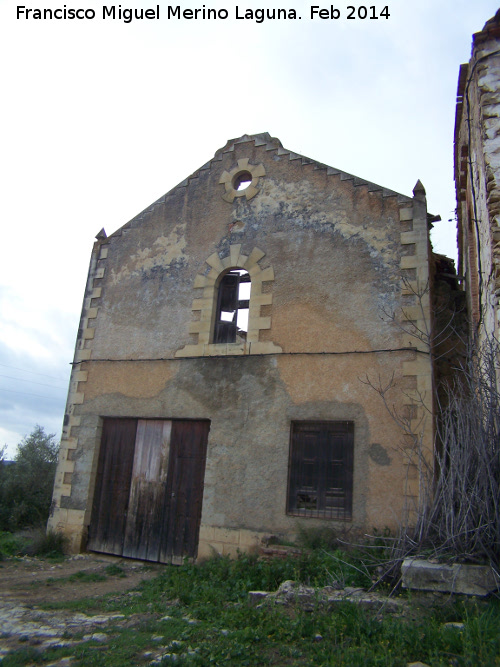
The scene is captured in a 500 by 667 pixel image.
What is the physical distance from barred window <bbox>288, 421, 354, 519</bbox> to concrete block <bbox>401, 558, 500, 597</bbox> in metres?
2.89

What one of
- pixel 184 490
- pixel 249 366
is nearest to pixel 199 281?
pixel 249 366

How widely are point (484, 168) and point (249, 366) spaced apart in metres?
4.51

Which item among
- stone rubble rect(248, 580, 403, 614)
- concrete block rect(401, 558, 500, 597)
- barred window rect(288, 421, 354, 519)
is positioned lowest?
stone rubble rect(248, 580, 403, 614)

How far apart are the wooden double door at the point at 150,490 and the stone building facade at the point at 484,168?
4.86m

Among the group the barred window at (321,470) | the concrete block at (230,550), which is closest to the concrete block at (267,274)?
the barred window at (321,470)

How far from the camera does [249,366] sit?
8734 mm

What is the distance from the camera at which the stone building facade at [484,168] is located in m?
5.98

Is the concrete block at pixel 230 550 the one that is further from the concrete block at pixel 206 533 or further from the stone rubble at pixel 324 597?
the stone rubble at pixel 324 597

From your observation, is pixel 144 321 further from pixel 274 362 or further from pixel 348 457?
pixel 348 457

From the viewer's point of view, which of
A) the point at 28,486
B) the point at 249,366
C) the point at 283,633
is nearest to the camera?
the point at 283,633

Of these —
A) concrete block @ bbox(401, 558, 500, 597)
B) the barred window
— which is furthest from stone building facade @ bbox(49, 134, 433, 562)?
concrete block @ bbox(401, 558, 500, 597)

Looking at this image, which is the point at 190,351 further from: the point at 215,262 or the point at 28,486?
the point at 28,486

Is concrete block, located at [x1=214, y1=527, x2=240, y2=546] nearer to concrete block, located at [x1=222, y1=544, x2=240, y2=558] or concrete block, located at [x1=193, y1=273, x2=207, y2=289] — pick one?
concrete block, located at [x1=222, y1=544, x2=240, y2=558]

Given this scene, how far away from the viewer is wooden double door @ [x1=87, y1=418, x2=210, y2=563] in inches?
345
